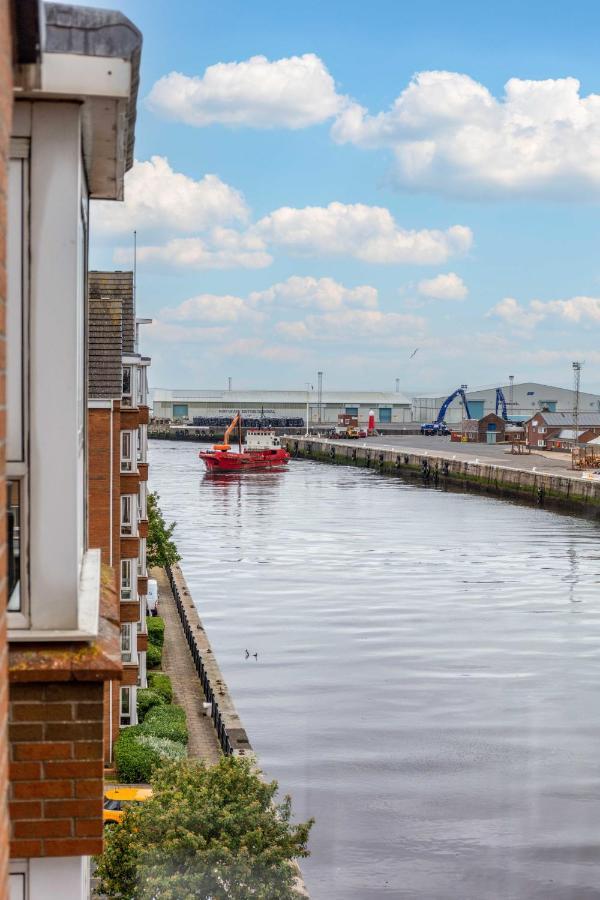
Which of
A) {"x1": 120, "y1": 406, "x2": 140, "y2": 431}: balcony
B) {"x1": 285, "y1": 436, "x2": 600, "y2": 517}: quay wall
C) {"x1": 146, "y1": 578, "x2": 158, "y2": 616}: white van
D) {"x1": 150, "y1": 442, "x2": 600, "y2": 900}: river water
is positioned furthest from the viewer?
{"x1": 285, "y1": 436, "x2": 600, "y2": 517}: quay wall

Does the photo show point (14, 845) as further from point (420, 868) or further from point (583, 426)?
point (583, 426)

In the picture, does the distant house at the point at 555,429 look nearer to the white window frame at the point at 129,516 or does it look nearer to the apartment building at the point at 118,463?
the apartment building at the point at 118,463

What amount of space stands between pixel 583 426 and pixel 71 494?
164638 millimetres

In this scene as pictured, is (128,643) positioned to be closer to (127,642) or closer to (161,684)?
(127,642)

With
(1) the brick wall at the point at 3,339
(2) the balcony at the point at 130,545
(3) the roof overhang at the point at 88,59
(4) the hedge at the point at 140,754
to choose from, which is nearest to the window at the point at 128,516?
(2) the balcony at the point at 130,545

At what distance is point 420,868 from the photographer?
2361 cm

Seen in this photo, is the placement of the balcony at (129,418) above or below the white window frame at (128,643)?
above

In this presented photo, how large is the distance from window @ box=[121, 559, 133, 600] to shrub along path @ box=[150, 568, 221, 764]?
367 centimetres

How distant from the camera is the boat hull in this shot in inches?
5881

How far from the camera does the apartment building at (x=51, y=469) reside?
431 cm

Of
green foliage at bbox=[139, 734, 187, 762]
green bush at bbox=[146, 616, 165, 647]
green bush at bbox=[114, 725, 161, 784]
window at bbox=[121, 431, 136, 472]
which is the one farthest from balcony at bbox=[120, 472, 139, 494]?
green bush at bbox=[146, 616, 165, 647]

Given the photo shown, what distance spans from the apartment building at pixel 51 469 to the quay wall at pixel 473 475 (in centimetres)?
9580

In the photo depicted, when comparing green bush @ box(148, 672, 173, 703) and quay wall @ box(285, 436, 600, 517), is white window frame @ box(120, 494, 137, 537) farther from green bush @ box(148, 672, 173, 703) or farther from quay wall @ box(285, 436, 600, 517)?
quay wall @ box(285, 436, 600, 517)

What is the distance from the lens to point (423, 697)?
36406 millimetres
